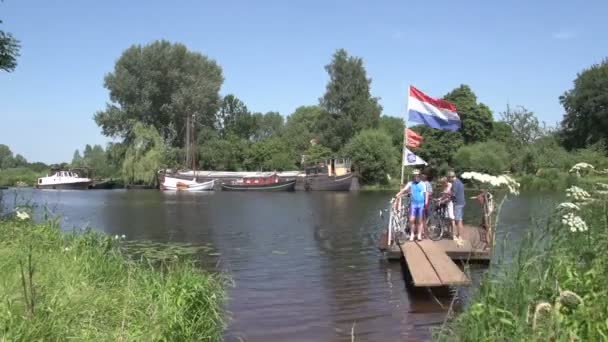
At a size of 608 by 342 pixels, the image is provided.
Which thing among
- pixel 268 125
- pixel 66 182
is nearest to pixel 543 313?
pixel 66 182

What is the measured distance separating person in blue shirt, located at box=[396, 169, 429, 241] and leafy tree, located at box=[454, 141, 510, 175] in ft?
155

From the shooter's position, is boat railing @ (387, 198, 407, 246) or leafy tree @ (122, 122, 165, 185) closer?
boat railing @ (387, 198, 407, 246)

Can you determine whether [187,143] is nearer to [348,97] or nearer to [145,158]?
[145,158]

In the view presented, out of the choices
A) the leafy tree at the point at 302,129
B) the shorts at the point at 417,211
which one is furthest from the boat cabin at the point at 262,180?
the shorts at the point at 417,211

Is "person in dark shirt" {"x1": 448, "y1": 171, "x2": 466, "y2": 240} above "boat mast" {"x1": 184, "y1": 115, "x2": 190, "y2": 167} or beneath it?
beneath

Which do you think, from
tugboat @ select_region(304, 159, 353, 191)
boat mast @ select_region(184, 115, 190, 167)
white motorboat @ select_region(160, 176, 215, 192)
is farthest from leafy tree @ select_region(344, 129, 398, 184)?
boat mast @ select_region(184, 115, 190, 167)

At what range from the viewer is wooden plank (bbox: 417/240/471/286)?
9823 millimetres

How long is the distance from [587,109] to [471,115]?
534 inches

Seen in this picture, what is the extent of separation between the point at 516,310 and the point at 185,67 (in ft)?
234

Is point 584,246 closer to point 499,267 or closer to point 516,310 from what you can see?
point 499,267

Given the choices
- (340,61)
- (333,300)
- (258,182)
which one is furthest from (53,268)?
(340,61)

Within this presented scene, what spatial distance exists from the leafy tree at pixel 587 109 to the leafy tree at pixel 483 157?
12425 mm

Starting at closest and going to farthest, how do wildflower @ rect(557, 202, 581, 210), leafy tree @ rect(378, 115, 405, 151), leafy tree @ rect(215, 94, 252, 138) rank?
1. wildflower @ rect(557, 202, 581, 210)
2. leafy tree @ rect(378, 115, 405, 151)
3. leafy tree @ rect(215, 94, 252, 138)

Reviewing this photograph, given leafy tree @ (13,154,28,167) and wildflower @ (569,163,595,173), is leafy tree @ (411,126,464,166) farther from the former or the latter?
leafy tree @ (13,154,28,167)
